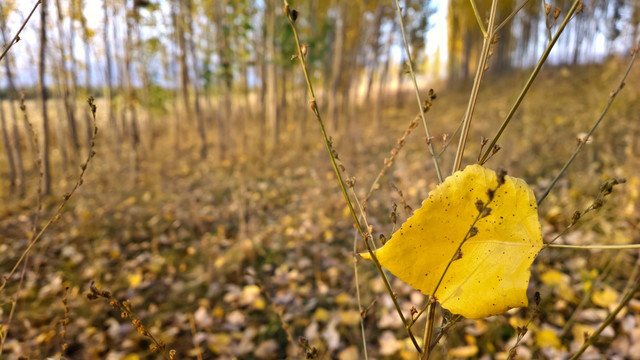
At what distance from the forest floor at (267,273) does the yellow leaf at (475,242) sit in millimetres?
160

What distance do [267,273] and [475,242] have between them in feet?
7.57

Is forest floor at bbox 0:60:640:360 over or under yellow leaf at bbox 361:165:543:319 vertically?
under

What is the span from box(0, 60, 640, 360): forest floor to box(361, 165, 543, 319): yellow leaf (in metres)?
0.16

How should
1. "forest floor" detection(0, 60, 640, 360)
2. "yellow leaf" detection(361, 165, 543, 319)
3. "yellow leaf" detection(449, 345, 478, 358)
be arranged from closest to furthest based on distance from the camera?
"yellow leaf" detection(361, 165, 543, 319), "yellow leaf" detection(449, 345, 478, 358), "forest floor" detection(0, 60, 640, 360)

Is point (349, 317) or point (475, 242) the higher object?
point (475, 242)

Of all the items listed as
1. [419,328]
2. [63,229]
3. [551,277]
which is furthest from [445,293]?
[63,229]

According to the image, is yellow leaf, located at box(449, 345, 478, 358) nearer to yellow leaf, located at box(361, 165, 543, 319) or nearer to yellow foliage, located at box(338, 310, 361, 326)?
yellow foliage, located at box(338, 310, 361, 326)

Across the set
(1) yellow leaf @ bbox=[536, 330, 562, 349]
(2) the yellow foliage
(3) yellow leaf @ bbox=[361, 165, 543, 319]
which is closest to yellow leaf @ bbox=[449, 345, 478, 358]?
(1) yellow leaf @ bbox=[536, 330, 562, 349]

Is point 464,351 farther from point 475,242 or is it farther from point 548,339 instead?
point 475,242

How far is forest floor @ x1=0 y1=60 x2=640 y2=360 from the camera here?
1.79 m

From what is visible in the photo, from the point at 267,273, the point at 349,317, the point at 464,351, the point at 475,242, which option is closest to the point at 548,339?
the point at 464,351

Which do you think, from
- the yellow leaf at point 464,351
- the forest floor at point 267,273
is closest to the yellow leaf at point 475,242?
the forest floor at point 267,273

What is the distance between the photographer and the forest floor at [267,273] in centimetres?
179

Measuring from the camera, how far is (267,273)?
264 cm
